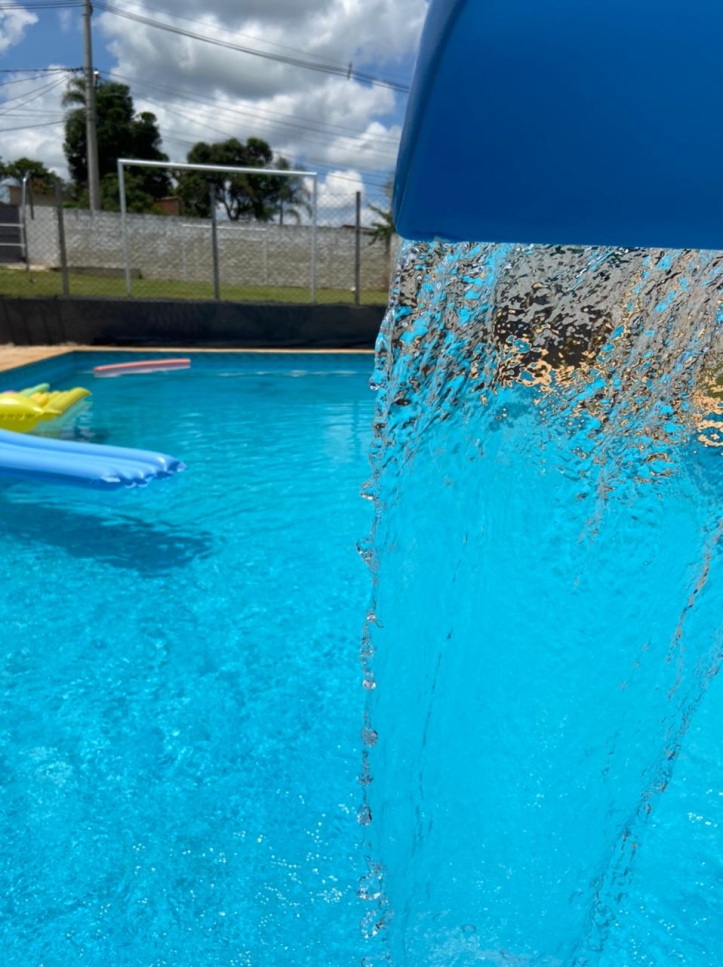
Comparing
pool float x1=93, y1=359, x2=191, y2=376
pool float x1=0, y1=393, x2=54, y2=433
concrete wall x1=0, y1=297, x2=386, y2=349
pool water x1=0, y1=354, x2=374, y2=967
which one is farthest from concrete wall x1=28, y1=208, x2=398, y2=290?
pool water x1=0, y1=354, x2=374, y2=967

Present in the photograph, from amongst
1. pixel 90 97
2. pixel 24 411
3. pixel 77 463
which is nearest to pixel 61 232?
pixel 24 411

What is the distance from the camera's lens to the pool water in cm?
216

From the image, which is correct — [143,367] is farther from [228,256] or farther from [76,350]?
[228,256]

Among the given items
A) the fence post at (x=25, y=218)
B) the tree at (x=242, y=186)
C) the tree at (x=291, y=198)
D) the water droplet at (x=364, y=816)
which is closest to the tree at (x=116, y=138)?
the tree at (x=242, y=186)

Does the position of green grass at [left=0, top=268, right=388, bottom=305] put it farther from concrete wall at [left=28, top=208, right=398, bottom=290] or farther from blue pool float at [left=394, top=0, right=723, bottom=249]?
blue pool float at [left=394, top=0, right=723, bottom=249]

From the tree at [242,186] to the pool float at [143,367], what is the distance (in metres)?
21.0

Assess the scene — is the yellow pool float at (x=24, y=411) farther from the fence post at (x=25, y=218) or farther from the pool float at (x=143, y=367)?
the fence post at (x=25, y=218)

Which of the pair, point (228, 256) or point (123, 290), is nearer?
point (123, 290)

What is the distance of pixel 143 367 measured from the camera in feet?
35.4

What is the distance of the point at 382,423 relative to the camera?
1525 millimetres

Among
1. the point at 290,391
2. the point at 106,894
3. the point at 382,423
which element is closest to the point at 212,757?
the point at 106,894

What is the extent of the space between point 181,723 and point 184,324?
9890 millimetres

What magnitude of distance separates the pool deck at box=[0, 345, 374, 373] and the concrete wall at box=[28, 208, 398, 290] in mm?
6137

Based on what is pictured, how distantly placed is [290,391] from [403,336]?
29.4ft
